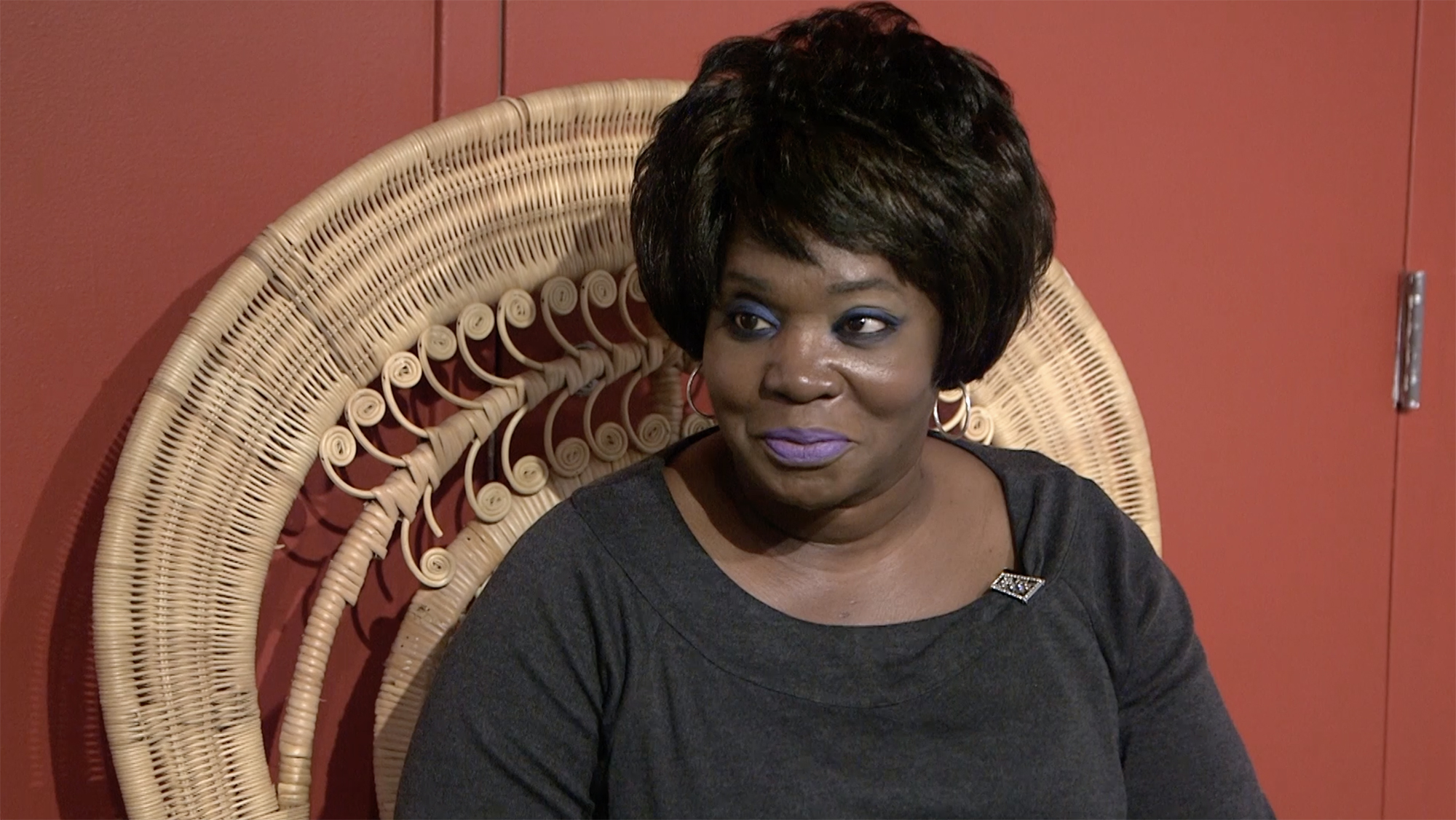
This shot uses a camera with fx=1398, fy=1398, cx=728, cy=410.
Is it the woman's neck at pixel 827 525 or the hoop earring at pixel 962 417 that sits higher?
the hoop earring at pixel 962 417

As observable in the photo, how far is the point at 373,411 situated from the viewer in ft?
3.61

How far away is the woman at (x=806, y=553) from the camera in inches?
37.5

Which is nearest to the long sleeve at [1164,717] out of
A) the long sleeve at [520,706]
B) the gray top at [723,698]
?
the gray top at [723,698]

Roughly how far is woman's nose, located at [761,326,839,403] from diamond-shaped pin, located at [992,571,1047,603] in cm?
23

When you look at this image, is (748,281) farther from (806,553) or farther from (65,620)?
(65,620)

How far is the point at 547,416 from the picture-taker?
119 cm

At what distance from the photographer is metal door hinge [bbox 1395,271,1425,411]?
168cm

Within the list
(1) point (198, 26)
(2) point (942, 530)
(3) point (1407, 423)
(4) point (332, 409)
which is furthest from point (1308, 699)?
(1) point (198, 26)

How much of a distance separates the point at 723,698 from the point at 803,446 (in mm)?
190

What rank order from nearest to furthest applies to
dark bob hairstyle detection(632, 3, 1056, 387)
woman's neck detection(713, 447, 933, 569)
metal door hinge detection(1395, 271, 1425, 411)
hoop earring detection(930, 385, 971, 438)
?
dark bob hairstyle detection(632, 3, 1056, 387)
woman's neck detection(713, 447, 933, 569)
hoop earring detection(930, 385, 971, 438)
metal door hinge detection(1395, 271, 1425, 411)

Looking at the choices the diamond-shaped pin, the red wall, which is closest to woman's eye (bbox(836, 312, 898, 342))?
the diamond-shaped pin

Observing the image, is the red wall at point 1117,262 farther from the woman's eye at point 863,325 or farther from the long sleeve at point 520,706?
the woman's eye at point 863,325

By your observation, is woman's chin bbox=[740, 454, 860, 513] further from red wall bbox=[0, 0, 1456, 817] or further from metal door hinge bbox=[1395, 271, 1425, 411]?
metal door hinge bbox=[1395, 271, 1425, 411]

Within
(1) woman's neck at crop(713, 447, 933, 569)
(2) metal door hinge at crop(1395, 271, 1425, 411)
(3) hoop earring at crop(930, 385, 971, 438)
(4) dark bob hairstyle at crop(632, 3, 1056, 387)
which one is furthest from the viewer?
(2) metal door hinge at crop(1395, 271, 1425, 411)
